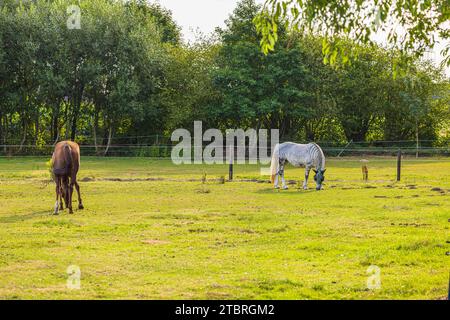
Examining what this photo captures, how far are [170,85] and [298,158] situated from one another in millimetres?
23114

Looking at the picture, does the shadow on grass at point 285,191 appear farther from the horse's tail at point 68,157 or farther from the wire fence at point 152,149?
the wire fence at point 152,149

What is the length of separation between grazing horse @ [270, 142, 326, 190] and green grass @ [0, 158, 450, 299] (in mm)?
1061

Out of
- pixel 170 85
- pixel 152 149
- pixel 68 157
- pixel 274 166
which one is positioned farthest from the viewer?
pixel 170 85

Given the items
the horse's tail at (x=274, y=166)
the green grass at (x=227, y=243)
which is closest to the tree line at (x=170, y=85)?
the horse's tail at (x=274, y=166)

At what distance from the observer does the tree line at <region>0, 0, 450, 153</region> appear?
38969 mm

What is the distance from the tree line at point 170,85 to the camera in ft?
128

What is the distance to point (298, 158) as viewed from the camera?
22.2m

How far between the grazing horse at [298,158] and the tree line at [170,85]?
1730cm

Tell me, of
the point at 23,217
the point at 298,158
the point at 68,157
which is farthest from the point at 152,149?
the point at 23,217

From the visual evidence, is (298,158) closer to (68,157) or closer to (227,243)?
(68,157)

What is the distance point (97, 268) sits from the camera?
8.71m

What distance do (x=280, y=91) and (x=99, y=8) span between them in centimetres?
1261

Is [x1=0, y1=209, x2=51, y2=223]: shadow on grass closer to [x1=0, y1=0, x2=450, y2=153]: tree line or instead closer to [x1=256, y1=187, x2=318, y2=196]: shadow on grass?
[x1=256, y1=187, x2=318, y2=196]: shadow on grass
